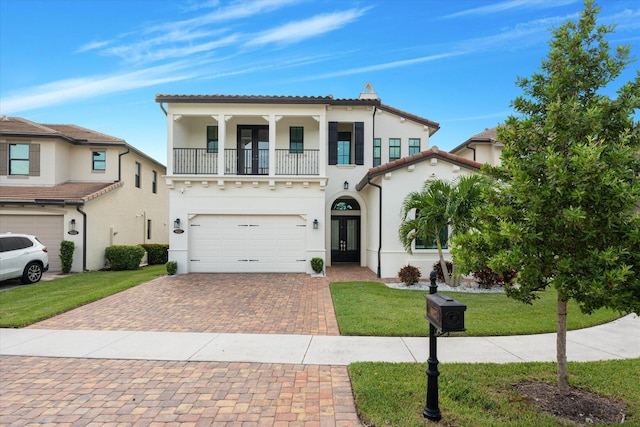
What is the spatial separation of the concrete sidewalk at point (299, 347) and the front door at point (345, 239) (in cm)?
1026

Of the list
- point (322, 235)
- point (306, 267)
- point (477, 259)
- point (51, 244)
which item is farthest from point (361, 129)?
point (51, 244)

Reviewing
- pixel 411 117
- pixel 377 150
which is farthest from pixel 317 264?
pixel 411 117

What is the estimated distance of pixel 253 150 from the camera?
1512cm

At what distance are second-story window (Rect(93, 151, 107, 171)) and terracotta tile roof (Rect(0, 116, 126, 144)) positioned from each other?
0.74 meters

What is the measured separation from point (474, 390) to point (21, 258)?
578 inches

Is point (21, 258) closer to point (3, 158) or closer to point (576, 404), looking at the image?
point (3, 158)

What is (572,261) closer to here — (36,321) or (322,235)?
(36,321)

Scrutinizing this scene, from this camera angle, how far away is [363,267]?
50.4 ft

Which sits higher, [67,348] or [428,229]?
[428,229]

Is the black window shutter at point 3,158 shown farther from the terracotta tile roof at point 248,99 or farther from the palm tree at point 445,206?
the palm tree at point 445,206

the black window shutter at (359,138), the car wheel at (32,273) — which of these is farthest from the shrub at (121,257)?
the black window shutter at (359,138)

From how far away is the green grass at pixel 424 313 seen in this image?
6312 millimetres

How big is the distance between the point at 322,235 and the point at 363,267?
3020mm

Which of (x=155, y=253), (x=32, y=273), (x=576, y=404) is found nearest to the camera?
(x=576, y=404)
